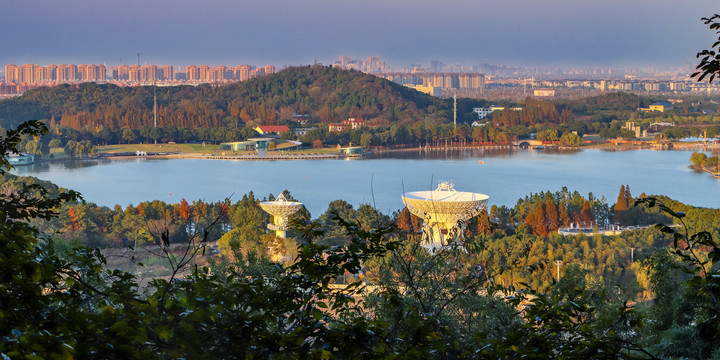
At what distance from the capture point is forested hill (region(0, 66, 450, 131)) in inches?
1992

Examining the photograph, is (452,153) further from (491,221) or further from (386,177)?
(491,221)

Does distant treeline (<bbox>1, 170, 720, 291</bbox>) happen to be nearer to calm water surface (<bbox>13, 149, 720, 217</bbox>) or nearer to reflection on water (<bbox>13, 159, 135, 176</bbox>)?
calm water surface (<bbox>13, 149, 720, 217</bbox>)

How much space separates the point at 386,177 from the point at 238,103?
97.9 feet

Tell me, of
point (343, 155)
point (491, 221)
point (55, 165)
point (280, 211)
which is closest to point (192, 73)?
point (343, 155)

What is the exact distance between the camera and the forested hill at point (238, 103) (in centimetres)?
5059

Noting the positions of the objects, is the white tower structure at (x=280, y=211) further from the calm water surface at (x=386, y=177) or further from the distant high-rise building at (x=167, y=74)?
the distant high-rise building at (x=167, y=74)

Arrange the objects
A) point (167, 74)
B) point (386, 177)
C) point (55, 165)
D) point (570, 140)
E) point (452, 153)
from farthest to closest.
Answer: point (167, 74)
point (570, 140)
point (452, 153)
point (55, 165)
point (386, 177)

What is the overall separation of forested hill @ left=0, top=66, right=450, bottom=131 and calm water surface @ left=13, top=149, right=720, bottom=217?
38.7 feet

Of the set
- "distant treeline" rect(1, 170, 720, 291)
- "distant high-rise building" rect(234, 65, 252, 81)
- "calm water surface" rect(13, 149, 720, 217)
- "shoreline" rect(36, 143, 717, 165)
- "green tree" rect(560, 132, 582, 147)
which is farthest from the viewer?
"distant high-rise building" rect(234, 65, 252, 81)

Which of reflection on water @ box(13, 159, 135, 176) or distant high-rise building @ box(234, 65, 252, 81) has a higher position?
distant high-rise building @ box(234, 65, 252, 81)

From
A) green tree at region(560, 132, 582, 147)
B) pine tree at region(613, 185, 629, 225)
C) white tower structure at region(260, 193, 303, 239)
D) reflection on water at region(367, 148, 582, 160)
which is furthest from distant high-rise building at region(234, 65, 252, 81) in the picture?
white tower structure at region(260, 193, 303, 239)

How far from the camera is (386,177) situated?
99.2ft

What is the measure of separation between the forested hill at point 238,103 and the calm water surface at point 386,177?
38.7 feet

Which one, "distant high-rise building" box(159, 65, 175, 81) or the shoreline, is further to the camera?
"distant high-rise building" box(159, 65, 175, 81)
